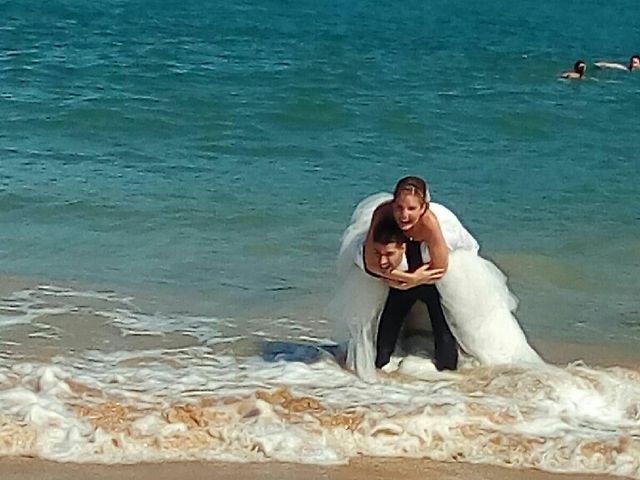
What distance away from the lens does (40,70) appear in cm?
1775

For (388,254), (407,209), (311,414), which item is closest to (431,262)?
(388,254)

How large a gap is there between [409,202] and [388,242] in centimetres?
26

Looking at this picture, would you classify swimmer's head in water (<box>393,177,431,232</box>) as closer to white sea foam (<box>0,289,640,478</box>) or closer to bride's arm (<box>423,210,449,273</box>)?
bride's arm (<box>423,210,449,273</box>)

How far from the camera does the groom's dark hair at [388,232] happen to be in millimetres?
5922

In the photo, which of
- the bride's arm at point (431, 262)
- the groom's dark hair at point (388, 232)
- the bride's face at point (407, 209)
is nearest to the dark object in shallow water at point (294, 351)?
the bride's arm at point (431, 262)

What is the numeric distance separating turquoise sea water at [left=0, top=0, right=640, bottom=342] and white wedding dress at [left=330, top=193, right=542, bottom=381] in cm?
119

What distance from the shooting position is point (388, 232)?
595 cm

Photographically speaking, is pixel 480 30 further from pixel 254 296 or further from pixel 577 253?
pixel 254 296

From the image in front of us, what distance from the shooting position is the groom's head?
19.4 ft

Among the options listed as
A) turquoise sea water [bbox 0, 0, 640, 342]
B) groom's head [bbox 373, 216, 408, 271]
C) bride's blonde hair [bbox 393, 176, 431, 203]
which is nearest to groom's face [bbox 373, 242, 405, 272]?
groom's head [bbox 373, 216, 408, 271]

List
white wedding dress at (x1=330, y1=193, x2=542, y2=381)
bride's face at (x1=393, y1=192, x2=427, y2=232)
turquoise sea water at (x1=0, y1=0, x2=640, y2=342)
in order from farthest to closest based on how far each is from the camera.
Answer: turquoise sea water at (x1=0, y1=0, x2=640, y2=342) → white wedding dress at (x1=330, y1=193, x2=542, y2=381) → bride's face at (x1=393, y1=192, x2=427, y2=232)

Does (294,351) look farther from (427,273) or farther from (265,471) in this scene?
(265,471)

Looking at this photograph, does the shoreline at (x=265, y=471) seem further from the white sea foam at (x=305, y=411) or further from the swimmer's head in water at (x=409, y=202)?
the swimmer's head in water at (x=409, y=202)

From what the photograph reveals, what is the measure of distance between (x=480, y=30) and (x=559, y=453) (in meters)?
19.3
